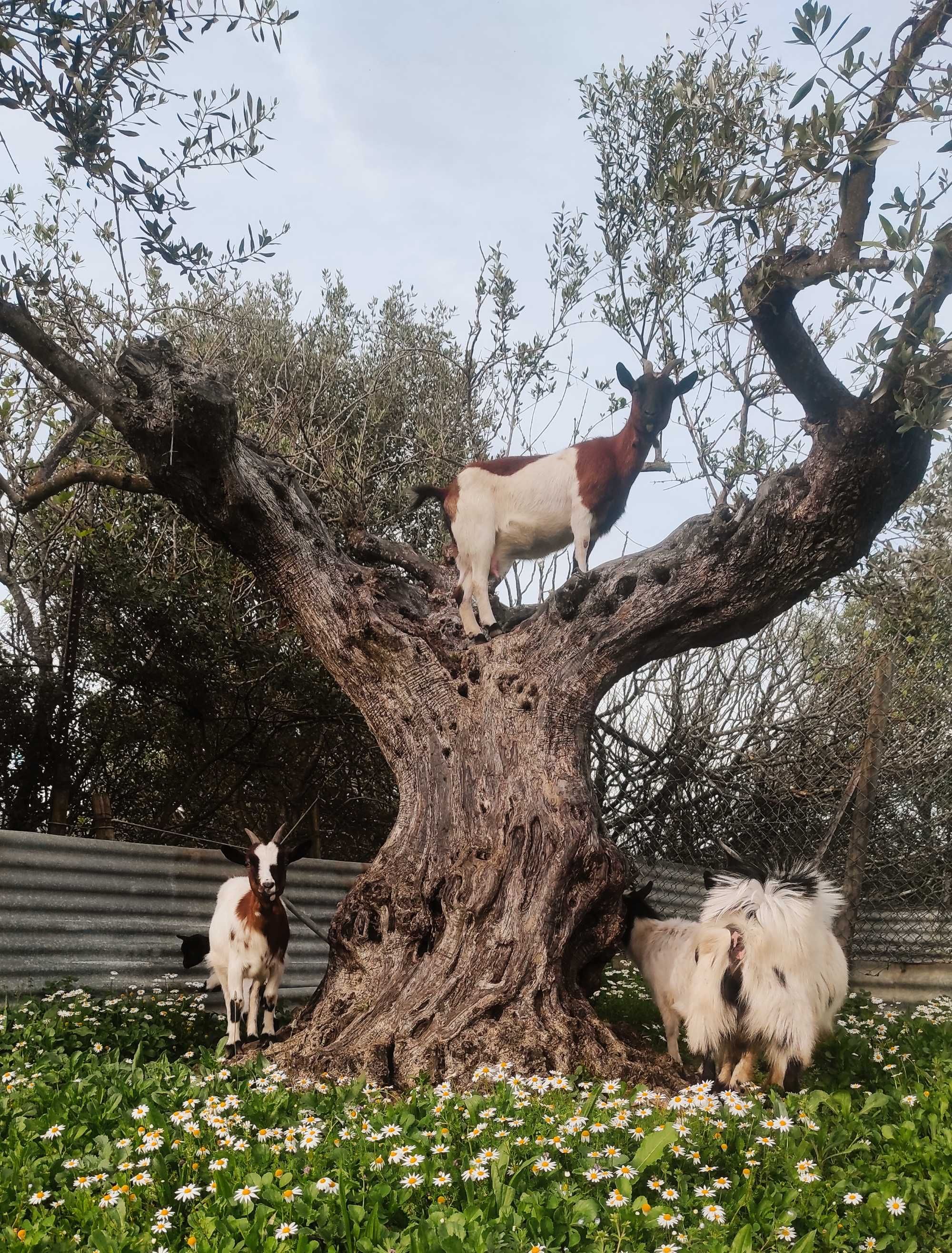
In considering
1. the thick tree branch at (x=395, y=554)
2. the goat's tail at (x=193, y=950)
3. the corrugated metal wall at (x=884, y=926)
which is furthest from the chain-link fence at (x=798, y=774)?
the goat's tail at (x=193, y=950)

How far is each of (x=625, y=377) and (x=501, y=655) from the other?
2.05 m

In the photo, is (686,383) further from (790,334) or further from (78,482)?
(78,482)

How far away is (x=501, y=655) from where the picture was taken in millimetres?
6895

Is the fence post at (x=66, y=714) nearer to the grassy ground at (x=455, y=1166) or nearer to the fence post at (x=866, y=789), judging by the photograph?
the grassy ground at (x=455, y=1166)

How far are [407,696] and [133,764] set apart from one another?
442 cm

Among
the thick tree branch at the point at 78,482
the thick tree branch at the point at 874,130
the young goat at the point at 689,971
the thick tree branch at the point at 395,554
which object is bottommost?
the young goat at the point at 689,971

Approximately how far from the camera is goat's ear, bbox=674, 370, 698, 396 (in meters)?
6.75

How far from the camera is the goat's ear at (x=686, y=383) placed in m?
6.75

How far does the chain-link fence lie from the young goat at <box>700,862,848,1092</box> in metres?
3.84

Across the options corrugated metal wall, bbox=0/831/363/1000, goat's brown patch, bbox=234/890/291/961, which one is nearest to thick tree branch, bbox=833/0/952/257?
goat's brown patch, bbox=234/890/291/961

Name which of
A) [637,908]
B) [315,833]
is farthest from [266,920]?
[315,833]

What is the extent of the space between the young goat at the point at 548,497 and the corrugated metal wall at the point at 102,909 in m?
2.76

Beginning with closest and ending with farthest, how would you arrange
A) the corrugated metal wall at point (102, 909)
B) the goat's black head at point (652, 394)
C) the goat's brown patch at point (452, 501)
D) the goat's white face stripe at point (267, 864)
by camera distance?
the goat's white face stripe at point (267, 864) < the corrugated metal wall at point (102, 909) < the goat's black head at point (652, 394) < the goat's brown patch at point (452, 501)

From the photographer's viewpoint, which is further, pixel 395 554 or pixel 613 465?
pixel 395 554
